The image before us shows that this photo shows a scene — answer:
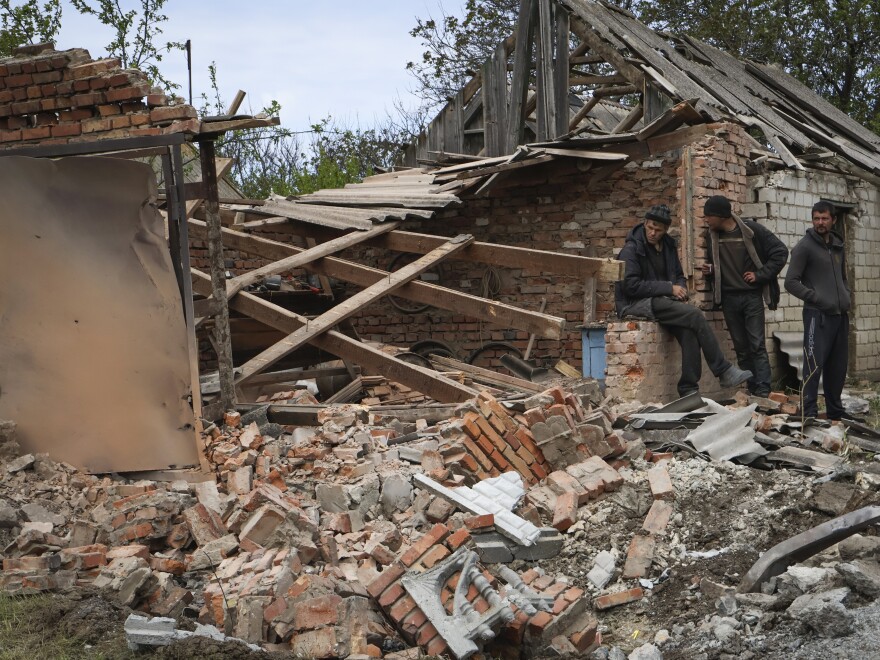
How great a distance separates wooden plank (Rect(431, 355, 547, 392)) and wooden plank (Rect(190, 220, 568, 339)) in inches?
17.7

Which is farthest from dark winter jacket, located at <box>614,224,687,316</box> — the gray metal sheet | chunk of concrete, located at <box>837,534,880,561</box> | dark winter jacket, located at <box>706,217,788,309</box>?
chunk of concrete, located at <box>837,534,880,561</box>

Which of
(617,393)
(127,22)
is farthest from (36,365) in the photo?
(127,22)

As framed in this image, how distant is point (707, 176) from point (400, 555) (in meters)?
5.74

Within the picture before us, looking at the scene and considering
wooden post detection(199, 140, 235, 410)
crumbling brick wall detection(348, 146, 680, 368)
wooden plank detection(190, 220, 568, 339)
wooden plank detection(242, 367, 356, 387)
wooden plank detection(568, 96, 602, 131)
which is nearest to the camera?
wooden post detection(199, 140, 235, 410)

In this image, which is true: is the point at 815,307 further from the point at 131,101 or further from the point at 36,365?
the point at 36,365

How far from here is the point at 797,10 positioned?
60.6ft

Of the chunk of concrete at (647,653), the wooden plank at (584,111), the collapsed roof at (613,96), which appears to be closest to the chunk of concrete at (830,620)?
the chunk of concrete at (647,653)

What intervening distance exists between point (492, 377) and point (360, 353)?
1263 mm

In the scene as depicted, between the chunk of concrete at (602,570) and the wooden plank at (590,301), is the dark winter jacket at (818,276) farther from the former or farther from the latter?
the chunk of concrete at (602,570)

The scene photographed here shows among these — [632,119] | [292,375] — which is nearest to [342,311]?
[292,375]

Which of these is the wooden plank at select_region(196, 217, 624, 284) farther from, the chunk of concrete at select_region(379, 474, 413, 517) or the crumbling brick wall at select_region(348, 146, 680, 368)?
the chunk of concrete at select_region(379, 474, 413, 517)

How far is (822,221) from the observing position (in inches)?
285

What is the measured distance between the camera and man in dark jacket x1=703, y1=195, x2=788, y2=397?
7.76 m

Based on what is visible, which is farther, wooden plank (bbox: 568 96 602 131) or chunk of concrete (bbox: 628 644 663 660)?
wooden plank (bbox: 568 96 602 131)
